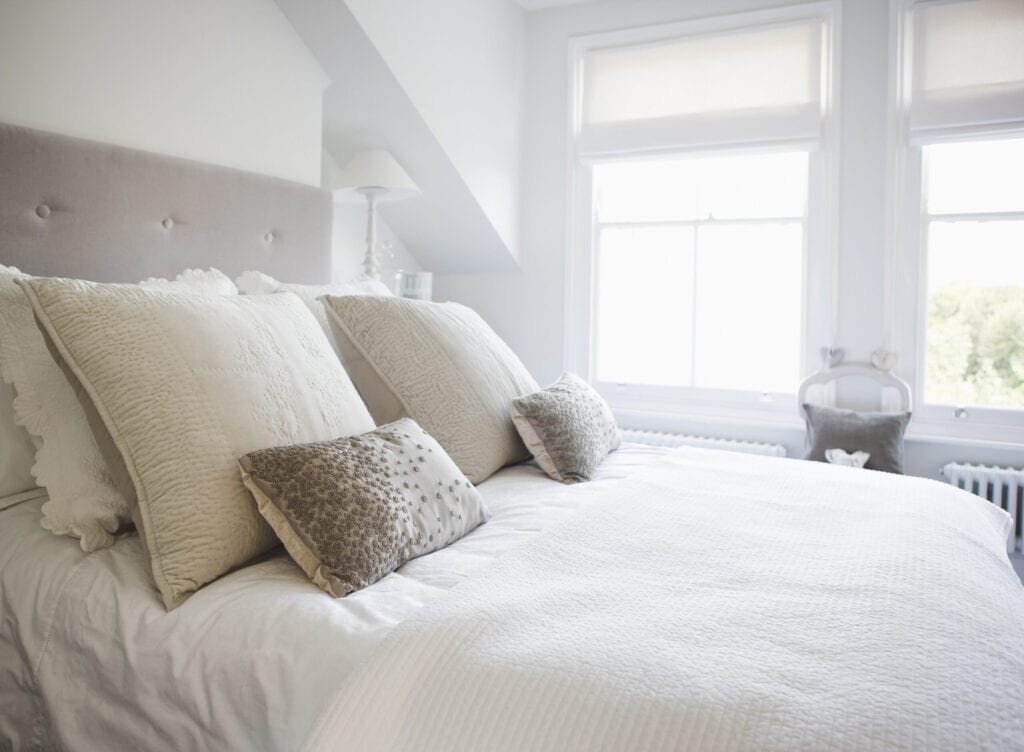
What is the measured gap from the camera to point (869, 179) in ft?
9.90

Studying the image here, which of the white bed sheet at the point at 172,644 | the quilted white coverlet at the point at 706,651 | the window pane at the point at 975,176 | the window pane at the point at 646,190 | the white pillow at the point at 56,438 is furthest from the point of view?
the window pane at the point at 646,190

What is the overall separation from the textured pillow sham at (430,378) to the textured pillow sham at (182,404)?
0.39m

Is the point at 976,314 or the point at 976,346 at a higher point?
the point at 976,314

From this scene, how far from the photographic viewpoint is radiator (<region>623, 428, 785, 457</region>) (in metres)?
3.17

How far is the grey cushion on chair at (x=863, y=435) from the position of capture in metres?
2.68

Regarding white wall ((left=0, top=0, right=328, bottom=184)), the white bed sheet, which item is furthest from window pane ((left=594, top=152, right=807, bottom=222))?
the white bed sheet

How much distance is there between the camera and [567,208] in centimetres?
361

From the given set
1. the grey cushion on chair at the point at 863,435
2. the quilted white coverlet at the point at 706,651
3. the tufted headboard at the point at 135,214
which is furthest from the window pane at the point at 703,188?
the quilted white coverlet at the point at 706,651

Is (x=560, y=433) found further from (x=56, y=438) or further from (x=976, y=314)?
(x=976, y=314)

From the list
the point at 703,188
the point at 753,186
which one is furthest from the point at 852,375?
the point at 703,188

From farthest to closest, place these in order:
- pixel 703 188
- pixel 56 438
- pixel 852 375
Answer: pixel 703 188
pixel 852 375
pixel 56 438

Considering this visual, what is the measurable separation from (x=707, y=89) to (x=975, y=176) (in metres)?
1.15

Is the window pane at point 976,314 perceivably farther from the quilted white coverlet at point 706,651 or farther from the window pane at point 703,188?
the quilted white coverlet at point 706,651

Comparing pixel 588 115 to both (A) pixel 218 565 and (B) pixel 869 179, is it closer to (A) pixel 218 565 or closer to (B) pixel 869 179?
(B) pixel 869 179
